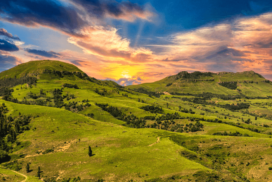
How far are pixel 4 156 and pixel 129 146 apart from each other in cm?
8624

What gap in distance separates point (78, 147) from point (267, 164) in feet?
405

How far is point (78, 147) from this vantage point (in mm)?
113312

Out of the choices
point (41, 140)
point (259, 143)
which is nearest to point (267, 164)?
point (259, 143)

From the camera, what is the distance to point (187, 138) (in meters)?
138

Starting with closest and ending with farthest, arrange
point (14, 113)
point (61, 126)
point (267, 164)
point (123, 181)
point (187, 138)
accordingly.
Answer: point (123, 181), point (267, 164), point (187, 138), point (61, 126), point (14, 113)

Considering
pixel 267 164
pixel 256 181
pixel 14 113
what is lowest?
pixel 256 181

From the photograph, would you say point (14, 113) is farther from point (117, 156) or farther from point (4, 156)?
point (117, 156)

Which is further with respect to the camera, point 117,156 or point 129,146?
point 129,146

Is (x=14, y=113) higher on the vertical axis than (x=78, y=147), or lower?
higher


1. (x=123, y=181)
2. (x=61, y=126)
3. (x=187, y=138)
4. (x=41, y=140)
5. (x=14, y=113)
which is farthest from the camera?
(x=14, y=113)

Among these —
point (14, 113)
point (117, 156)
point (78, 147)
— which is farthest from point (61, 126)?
point (117, 156)

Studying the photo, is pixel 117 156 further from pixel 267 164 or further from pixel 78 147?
pixel 267 164

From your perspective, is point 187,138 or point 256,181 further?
point 187,138

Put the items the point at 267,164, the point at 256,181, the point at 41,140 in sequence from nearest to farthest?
the point at 256,181, the point at 267,164, the point at 41,140
